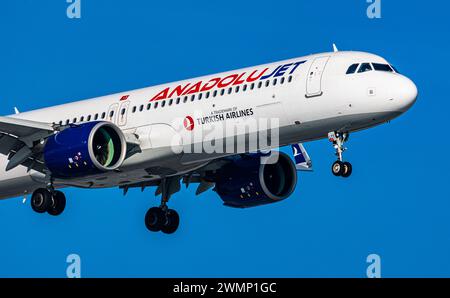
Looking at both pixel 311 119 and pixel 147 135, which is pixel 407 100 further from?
pixel 147 135

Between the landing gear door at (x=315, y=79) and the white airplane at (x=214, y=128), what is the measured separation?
0.13ft

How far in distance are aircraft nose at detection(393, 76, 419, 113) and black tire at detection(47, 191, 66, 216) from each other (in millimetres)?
14702

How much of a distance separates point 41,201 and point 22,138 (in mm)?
2696

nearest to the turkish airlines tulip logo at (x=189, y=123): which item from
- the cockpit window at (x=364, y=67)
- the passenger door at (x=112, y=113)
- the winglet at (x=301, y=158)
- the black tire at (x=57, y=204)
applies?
the passenger door at (x=112, y=113)

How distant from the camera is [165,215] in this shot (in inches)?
2387

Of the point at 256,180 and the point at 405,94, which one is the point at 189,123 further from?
the point at 405,94

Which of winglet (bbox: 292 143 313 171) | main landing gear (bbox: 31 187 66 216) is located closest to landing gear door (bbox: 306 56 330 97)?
winglet (bbox: 292 143 313 171)

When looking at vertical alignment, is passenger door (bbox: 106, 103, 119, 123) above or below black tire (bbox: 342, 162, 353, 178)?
above

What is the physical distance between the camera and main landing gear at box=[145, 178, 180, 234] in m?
60.5

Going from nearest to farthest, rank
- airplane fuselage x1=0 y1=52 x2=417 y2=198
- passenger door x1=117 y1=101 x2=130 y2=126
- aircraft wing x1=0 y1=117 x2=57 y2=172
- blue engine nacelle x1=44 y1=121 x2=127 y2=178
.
Answer: airplane fuselage x1=0 y1=52 x2=417 y2=198 → blue engine nacelle x1=44 y1=121 x2=127 y2=178 → aircraft wing x1=0 y1=117 x2=57 y2=172 → passenger door x1=117 y1=101 x2=130 y2=126

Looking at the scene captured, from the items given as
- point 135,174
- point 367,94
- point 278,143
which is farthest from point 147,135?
point 367,94

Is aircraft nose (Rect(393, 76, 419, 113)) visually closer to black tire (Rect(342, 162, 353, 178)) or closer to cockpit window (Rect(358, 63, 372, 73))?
cockpit window (Rect(358, 63, 372, 73))

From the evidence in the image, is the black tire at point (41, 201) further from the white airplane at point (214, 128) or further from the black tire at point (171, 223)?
the black tire at point (171, 223)

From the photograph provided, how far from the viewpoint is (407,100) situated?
166 feet
